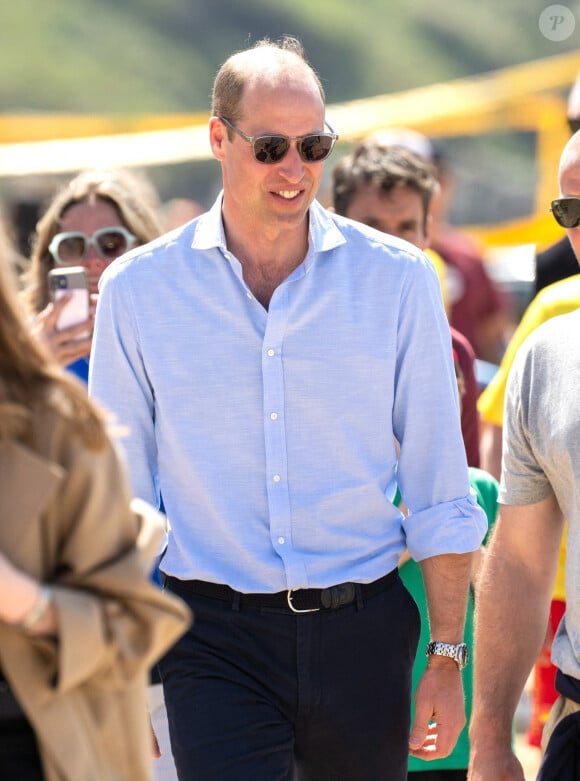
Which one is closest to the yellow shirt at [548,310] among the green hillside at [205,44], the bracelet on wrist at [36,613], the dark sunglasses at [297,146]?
the dark sunglasses at [297,146]

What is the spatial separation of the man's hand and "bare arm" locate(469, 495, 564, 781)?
0.21m

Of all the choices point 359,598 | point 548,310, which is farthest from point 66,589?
point 548,310

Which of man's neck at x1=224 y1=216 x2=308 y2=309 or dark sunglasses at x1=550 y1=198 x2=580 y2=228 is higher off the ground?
dark sunglasses at x1=550 y1=198 x2=580 y2=228

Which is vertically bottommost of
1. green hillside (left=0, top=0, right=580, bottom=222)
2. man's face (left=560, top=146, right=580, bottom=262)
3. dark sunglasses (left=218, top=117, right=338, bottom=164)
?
man's face (left=560, top=146, right=580, bottom=262)

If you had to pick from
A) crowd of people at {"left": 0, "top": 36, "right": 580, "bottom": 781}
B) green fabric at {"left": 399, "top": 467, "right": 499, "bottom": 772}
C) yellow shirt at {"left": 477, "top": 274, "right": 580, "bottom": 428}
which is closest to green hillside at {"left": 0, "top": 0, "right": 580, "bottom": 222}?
yellow shirt at {"left": 477, "top": 274, "right": 580, "bottom": 428}

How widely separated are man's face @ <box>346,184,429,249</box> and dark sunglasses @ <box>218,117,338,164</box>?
136cm

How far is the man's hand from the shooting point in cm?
379

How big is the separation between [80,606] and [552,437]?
1.44 metres

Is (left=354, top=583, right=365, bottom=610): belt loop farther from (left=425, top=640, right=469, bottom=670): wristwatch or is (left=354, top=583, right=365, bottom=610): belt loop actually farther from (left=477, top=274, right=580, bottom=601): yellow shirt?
(left=477, top=274, right=580, bottom=601): yellow shirt

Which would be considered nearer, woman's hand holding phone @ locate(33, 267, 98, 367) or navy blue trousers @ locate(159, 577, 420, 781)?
navy blue trousers @ locate(159, 577, 420, 781)

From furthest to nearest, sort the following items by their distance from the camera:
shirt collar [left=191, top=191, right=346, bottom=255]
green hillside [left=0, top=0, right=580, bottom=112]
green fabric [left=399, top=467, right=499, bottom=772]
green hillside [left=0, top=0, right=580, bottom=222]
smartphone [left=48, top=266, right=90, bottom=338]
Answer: green hillside [left=0, top=0, right=580, bottom=112] → green hillside [left=0, top=0, right=580, bottom=222] → smartphone [left=48, top=266, right=90, bottom=338] → green fabric [left=399, top=467, right=499, bottom=772] → shirt collar [left=191, top=191, right=346, bottom=255]

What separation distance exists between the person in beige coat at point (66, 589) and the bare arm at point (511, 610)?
134cm

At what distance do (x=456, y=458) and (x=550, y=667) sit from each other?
1.09 meters

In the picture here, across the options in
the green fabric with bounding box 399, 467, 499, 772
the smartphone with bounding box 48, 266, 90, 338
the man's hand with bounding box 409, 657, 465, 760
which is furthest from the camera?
the smartphone with bounding box 48, 266, 90, 338
